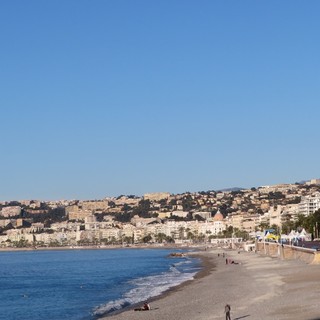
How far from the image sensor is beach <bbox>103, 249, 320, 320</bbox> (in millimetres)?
32656

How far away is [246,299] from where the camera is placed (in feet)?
129

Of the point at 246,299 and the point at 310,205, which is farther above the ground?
the point at 310,205

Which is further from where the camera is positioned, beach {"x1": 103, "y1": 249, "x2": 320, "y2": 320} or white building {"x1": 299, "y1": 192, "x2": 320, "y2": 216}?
white building {"x1": 299, "y1": 192, "x2": 320, "y2": 216}

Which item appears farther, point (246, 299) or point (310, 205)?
point (310, 205)

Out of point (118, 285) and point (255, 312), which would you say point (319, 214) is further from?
point (255, 312)

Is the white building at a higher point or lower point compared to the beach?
higher

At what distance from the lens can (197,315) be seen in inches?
1348

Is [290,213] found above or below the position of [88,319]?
above

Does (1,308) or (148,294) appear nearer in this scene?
(1,308)

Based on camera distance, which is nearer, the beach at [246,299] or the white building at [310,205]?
the beach at [246,299]

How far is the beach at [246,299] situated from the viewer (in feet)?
107

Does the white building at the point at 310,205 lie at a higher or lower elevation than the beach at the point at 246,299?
higher

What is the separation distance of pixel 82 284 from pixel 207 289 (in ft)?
56.0

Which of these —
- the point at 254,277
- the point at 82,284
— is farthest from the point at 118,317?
the point at 82,284
